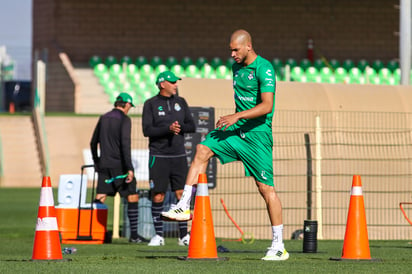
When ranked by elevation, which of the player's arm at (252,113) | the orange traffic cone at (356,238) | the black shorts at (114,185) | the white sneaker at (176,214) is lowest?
the orange traffic cone at (356,238)

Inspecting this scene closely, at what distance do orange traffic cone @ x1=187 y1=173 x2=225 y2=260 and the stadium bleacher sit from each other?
24.1 m

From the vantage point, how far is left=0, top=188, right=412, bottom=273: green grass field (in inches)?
308

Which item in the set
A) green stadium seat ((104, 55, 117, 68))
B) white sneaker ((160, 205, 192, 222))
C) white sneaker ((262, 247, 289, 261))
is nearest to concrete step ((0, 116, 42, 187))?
green stadium seat ((104, 55, 117, 68))

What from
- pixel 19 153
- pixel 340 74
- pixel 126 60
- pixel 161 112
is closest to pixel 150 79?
pixel 126 60

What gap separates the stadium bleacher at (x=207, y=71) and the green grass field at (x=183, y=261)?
69.4 ft

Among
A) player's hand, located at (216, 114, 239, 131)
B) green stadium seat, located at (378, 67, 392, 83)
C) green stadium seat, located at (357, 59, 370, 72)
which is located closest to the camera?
player's hand, located at (216, 114, 239, 131)

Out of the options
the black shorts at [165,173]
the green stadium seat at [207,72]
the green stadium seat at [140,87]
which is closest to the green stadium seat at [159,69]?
the green stadium seat at [140,87]

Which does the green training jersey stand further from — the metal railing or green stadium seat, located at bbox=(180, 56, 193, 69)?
green stadium seat, located at bbox=(180, 56, 193, 69)

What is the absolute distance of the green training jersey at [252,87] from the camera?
865 cm

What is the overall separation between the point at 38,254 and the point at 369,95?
6.71 m

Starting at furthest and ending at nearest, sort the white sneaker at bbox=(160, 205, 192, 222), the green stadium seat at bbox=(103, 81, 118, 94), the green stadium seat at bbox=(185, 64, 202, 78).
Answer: the green stadium seat at bbox=(185, 64, 202, 78) → the green stadium seat at bbox=(103, 81, 118, 94) → the white sneaker at bbox=(160, 205, 192, 222)

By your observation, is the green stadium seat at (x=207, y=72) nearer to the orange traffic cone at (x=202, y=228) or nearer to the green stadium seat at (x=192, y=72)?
the green stadium seat at (x=192, y=72)

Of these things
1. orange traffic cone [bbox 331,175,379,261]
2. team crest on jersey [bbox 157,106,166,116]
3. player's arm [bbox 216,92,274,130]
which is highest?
team crest on jersey [bbox 157,106,166,116]

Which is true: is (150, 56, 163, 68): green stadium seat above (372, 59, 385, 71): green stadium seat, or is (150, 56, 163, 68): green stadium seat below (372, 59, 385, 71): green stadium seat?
below
